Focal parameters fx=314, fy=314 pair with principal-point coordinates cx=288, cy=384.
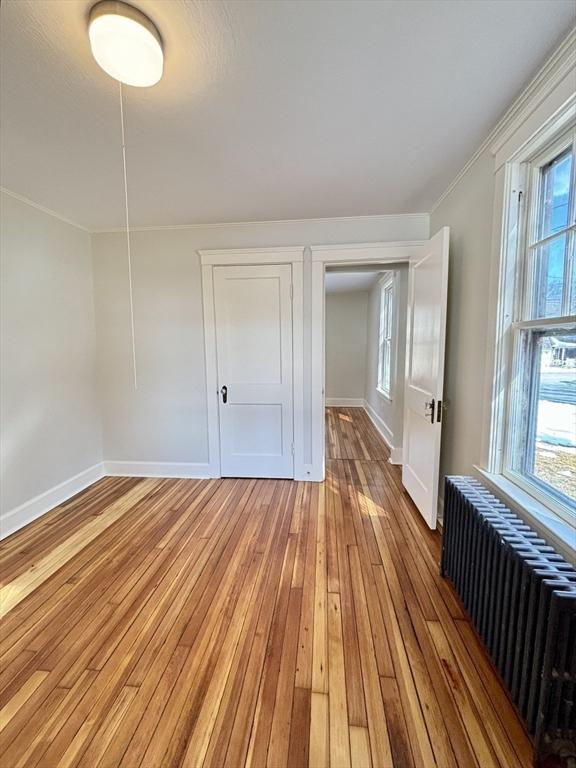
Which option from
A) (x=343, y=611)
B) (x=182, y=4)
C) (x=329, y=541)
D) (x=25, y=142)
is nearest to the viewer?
(x=182, y=4)

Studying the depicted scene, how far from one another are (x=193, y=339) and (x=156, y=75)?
2.12m

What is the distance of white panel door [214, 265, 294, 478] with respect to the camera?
3021mm

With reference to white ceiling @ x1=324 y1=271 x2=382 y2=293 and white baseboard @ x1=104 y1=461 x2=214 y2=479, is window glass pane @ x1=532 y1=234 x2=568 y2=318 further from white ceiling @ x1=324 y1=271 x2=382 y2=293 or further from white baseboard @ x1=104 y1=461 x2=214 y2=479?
white ceiling @ x1=324 y1=271 x2=382 y2=293

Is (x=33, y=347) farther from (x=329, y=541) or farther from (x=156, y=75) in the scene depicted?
(x=329, y=541)

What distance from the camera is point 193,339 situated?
10.4 feet

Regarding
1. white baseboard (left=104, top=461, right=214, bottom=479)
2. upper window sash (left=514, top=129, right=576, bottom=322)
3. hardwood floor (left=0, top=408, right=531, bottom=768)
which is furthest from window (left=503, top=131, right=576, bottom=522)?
white baseboard (left=104, top=461, right=214, bottom=479)

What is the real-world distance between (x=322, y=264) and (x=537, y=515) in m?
2.43

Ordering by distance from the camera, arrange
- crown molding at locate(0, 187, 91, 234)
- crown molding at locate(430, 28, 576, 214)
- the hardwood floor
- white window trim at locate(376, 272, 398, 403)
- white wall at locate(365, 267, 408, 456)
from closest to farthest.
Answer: the hardwood floor, crown molding at locate(430, 28, 576, 214), crown molding at locate(0, 187, 91, 234), white wall at locate(365, 267, 408, 456), white window trim at locate(376, 272, 398, 403)

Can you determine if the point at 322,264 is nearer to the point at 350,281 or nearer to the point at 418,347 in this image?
the point at 418,347

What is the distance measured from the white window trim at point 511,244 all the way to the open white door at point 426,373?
376 mm

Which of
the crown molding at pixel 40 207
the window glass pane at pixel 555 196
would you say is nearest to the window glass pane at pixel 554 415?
the window glass pane at pixel 555 196

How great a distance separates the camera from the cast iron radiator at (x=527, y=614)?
979 millimetres

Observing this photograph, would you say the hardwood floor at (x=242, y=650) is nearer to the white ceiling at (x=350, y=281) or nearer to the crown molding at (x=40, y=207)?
the crown molding at (x=40, y=207)

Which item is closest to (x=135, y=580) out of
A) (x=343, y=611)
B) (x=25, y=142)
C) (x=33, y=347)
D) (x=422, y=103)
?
(x=343, y=611)
